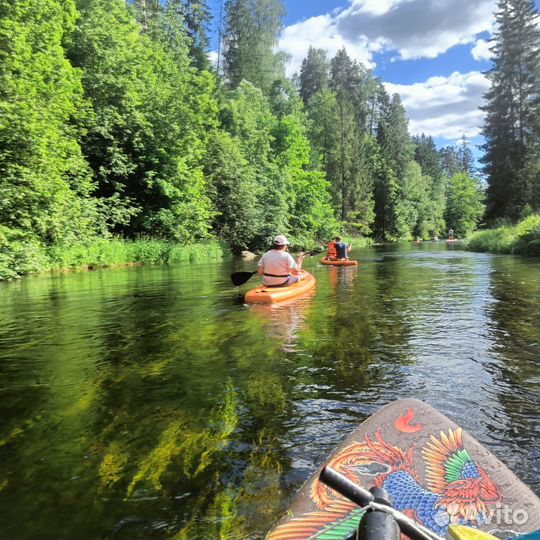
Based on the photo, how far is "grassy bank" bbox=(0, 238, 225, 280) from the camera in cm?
1597

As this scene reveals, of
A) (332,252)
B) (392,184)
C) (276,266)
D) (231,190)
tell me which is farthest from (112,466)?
(392,184)

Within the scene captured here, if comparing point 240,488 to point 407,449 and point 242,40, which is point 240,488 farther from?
point 242,40

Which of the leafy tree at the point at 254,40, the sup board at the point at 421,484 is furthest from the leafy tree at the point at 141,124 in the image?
the sup board at the point at 421,484

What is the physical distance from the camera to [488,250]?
27.2m

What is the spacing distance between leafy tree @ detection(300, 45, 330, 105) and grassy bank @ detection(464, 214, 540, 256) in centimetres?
3635

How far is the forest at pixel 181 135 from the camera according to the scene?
16.4 meters

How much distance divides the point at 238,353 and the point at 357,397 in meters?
2.13

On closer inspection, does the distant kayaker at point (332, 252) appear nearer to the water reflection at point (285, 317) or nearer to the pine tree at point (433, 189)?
the water reflection at point (285, 317)

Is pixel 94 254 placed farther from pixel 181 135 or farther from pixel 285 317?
pixel 285 317

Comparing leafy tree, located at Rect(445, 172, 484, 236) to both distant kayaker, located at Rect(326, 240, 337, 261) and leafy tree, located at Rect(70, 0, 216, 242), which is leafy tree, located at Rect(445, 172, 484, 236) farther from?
distant kayaker, located at Rect(326, 240, 337, 261)

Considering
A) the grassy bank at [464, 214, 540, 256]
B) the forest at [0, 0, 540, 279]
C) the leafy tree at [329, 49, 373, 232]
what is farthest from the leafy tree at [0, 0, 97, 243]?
the leafy tree at [329, 49, 373, 232]

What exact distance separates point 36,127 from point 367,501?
16940 mm

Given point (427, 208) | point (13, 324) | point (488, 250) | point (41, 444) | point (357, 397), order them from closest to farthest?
point (41, 444) < point (357, 397) < point (13, 324) < point (488, 250) < point (427, 208)

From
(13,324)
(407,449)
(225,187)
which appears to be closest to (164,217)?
(225,187)
